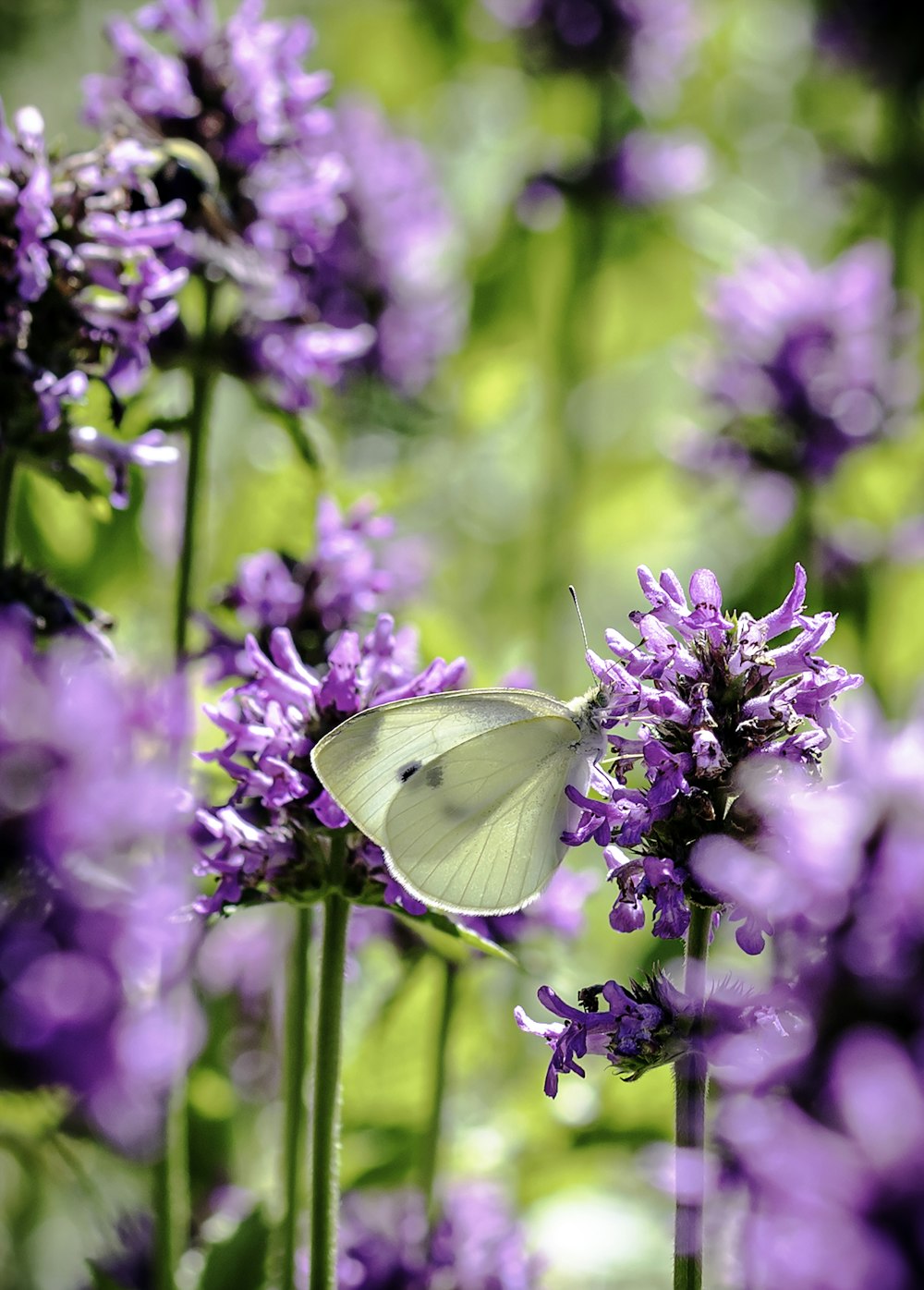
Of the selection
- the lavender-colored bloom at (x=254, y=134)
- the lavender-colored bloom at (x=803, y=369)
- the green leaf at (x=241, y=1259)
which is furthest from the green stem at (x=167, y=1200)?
the lavender-colored bloom at (x=803, y=369)

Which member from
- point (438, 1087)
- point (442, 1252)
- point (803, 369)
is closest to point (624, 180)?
point (803, 369)

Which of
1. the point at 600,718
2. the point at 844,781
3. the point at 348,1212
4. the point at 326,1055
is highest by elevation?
the point at 844,781

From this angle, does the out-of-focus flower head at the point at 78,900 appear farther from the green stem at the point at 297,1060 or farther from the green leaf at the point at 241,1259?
the green leaf at the point at 241,1259

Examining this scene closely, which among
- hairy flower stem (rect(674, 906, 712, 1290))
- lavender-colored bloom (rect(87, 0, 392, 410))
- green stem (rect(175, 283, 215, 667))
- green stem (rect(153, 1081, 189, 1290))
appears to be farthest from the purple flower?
lavender-colored bloom (rect(87, 0, 392, 410))

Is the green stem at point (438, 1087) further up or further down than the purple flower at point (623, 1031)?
further down

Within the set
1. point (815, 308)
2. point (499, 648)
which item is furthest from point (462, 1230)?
point (815, 308)

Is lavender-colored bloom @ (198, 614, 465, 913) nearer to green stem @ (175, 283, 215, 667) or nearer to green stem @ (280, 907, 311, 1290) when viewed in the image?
green stem @ (280, 907, 311, 1290)

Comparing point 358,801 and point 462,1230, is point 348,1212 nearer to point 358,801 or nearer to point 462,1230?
point 462,1230
